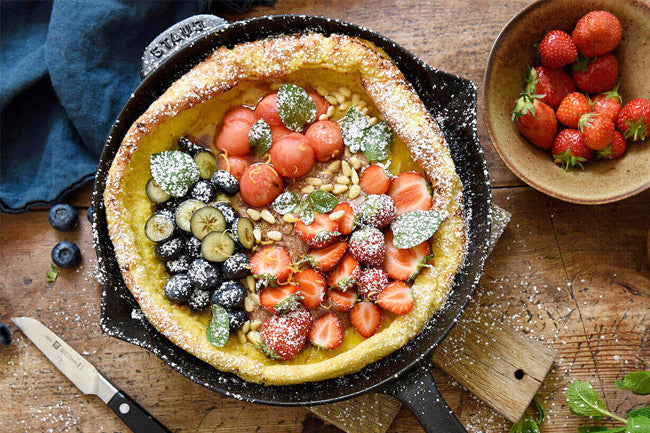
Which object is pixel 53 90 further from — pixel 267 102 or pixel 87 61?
pixel 267 102

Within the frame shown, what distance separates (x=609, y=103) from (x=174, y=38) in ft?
6.36

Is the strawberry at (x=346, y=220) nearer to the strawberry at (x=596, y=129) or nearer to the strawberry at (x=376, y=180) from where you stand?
the strawberry at (x=376, y=180)

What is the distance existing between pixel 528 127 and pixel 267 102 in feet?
3.78

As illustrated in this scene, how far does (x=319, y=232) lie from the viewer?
84.2 inches

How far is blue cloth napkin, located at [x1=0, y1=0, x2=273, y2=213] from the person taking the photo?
255 centimetres

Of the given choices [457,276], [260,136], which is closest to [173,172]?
[260,136]

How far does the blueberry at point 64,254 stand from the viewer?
2.56 m

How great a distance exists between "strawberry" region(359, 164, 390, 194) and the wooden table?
679mm

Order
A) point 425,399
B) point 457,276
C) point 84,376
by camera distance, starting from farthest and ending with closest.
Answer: point 84,376 → point 457,276 → point 425,399

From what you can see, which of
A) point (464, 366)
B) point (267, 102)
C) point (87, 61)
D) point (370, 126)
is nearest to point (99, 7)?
point (87, 61)

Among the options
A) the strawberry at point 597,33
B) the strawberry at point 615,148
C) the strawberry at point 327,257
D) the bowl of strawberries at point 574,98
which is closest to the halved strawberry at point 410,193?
the strawberry at point 327,257

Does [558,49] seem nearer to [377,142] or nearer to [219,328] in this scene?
[377,142]

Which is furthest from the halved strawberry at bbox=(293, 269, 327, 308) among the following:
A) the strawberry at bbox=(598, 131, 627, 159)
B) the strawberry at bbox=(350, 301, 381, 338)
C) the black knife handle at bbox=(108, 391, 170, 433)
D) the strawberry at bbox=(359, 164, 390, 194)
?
the strawberry at bbox=(598, 131, 627, 159)

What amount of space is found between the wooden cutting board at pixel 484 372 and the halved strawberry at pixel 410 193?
49 cm
